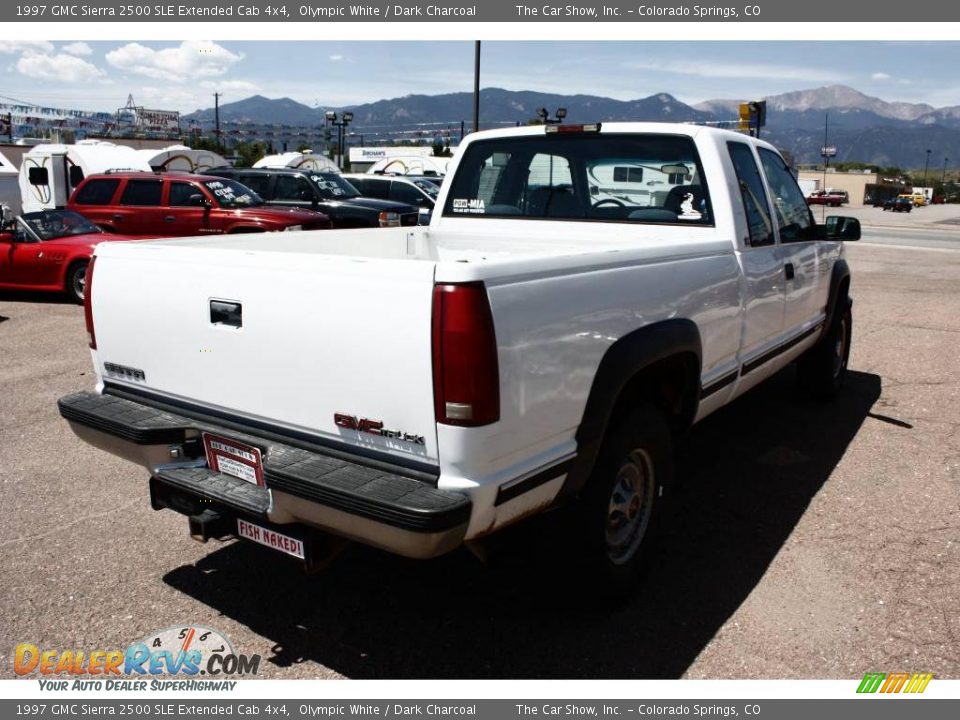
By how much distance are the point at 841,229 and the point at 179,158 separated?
79.9ft

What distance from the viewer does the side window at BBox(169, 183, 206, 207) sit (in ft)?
43.3

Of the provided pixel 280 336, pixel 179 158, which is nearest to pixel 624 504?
pixel 280 336

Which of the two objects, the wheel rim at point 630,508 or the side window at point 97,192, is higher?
the side window at point 97,192

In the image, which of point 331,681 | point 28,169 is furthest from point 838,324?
point 28,169

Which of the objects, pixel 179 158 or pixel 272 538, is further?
pixel 179 158

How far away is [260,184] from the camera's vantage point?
1630 cm

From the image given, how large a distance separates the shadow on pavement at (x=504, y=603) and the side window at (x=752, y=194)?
1566 millimetres

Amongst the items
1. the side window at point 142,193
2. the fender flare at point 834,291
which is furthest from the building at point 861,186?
the fender flare at point 834,291

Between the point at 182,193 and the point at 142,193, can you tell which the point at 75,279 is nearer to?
the point at 182,193

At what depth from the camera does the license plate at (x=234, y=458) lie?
2.94m

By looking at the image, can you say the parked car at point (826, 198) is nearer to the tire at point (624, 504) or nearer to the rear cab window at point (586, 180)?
the rear cab window at point (586, 180)
